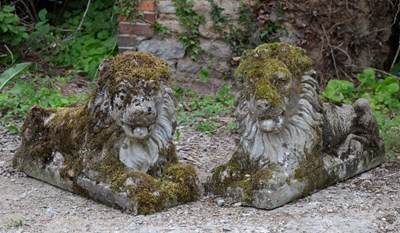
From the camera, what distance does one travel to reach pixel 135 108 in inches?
223

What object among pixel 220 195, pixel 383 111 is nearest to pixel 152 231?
pixel 220 195

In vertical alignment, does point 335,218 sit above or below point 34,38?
above

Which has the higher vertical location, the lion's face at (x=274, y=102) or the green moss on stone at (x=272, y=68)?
the green moss on stone at (x=272, y=68)

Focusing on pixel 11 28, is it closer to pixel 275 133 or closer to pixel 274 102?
pixel 275 133

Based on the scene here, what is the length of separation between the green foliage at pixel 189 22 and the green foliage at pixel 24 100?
1.30 metres

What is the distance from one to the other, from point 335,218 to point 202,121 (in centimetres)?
290

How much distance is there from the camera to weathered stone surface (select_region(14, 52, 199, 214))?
575 centimetres

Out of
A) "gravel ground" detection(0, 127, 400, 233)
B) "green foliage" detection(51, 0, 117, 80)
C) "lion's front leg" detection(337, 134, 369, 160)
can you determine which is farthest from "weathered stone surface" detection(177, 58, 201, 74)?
"lion's front leg" detection(337, 134, 369, 160)

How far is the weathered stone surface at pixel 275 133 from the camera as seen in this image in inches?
227

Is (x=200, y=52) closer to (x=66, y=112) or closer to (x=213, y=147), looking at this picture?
(x=213, y=147)

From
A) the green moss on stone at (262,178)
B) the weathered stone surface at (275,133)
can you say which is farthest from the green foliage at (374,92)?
the green moss on stone at (262,178)

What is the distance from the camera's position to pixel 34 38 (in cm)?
1033

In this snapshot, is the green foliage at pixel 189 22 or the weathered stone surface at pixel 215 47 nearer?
the green foliage at pixel 189 22

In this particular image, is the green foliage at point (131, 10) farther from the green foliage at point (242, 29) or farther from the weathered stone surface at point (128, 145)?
the weathered stone surface at point (128, 145)
